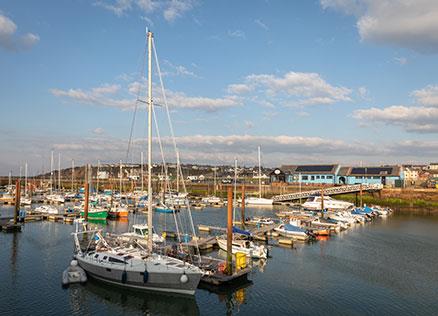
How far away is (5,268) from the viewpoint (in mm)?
32031

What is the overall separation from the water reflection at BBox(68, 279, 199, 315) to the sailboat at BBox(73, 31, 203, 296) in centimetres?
47

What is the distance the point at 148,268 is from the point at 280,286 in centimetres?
1018

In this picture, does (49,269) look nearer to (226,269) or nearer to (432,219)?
(226,269)

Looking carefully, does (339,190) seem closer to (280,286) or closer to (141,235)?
(141,235)

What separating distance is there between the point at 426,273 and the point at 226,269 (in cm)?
1809

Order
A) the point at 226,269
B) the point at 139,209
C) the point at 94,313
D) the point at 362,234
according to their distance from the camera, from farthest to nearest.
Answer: the point at 139,209 < the point at 362,234 < the point at 226,269 < the point at 94,313

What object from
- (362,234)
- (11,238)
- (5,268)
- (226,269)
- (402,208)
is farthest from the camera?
(402,208)

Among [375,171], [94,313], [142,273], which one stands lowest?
[94,313]

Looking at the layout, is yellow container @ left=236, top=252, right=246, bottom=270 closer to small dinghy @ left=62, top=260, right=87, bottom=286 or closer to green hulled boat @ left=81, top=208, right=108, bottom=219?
small dinghy @ left=62, top=260, right=87, bottom=286

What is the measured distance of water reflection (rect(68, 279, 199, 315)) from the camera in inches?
971

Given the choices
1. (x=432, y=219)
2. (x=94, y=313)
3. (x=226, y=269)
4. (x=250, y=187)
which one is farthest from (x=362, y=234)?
(x=250, y=187)

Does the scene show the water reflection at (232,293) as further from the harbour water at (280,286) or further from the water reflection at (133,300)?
the water reflection at (133,300)

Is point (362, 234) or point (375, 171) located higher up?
point (375, 171)

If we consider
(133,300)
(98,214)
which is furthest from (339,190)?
(133,300)
